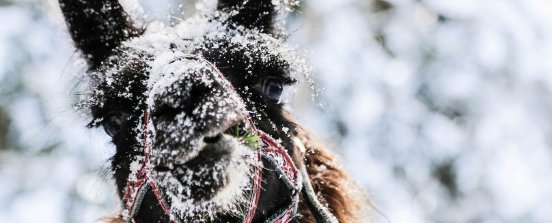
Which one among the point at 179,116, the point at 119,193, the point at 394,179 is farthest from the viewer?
the point at 394,179

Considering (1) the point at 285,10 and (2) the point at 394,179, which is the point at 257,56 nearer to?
(1) the point at 285,10

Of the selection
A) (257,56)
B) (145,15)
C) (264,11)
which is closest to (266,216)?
(257,56)

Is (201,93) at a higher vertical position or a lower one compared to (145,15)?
lower

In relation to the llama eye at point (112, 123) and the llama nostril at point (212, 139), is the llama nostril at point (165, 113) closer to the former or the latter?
the llama nostril at point (212, 139)

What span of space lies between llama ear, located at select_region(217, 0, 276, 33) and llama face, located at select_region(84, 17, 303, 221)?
0.28ft

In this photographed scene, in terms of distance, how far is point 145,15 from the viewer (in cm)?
275

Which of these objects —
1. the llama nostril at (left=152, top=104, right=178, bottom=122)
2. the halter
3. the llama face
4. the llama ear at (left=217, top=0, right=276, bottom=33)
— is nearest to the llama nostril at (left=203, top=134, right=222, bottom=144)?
the llama face

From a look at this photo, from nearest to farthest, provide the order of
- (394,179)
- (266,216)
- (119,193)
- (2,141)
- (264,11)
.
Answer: (266,216) < (119,193) < (264,11) < (2,141) < (394,179)

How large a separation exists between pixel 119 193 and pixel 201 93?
0.84m

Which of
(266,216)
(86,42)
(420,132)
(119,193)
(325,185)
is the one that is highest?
(420,132)

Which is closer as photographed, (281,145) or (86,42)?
(281,145)

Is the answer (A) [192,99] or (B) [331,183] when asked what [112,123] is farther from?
(B) [331,183]

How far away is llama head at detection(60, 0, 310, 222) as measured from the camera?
1.72m

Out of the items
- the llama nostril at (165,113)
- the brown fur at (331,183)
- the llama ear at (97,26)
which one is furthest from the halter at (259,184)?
the llama ear at (97,26)
